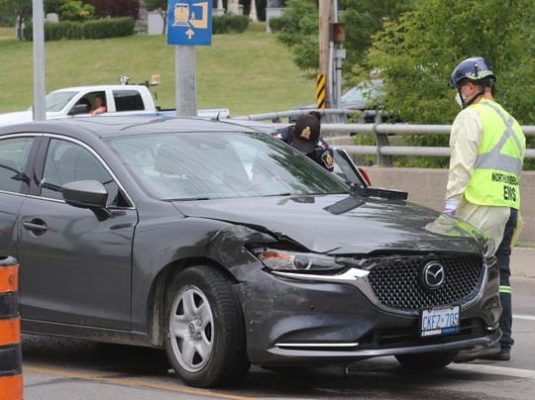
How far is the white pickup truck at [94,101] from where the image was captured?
30.7 m

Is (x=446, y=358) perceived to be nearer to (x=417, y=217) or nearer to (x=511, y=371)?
(x=511, y=371)

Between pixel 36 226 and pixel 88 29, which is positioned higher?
pixel 36 226

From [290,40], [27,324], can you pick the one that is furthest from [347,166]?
[290,40]

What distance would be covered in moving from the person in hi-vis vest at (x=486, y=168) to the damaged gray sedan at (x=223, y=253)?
489 mm

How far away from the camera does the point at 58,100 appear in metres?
31.5

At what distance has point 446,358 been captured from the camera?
27.1 ft

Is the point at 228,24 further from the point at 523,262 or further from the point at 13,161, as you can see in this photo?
the point at 13,161

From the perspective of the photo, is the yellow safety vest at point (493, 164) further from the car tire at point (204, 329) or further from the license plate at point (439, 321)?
the car tire at point (204, 329)

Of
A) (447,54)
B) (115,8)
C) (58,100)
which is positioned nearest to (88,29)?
(115,8)

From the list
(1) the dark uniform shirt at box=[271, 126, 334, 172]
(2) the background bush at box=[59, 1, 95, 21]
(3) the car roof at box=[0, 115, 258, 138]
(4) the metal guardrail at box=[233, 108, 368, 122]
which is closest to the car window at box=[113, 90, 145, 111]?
(4) the metal guardrail at box=[233, 108, 368, 122]

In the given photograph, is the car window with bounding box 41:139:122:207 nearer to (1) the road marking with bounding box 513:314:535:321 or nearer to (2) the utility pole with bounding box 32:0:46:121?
(1) the road marking with bounding box 513:314:535:321

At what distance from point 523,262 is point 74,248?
675 centimetres

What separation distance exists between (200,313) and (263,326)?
0.46 metres

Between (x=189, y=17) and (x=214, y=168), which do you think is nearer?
(x=214, y=168)
